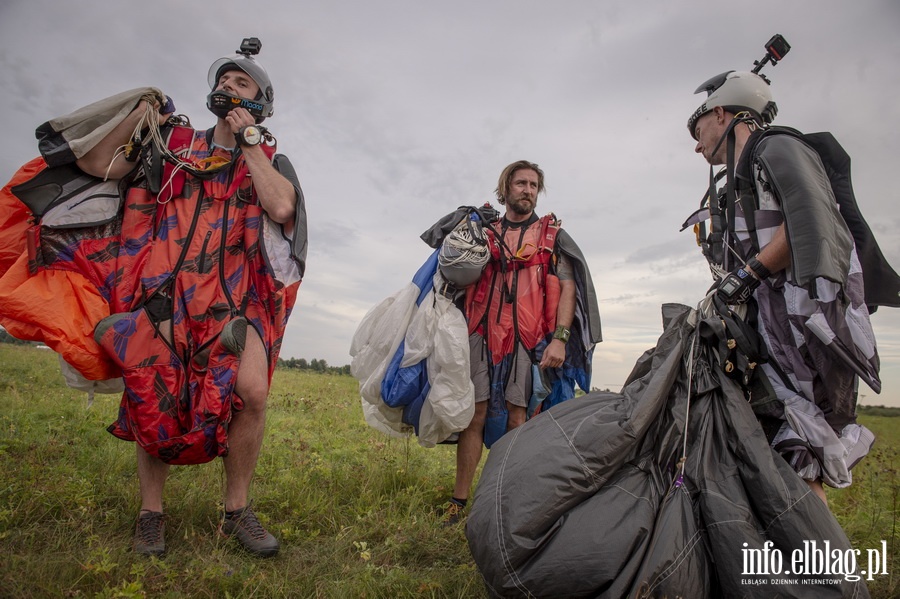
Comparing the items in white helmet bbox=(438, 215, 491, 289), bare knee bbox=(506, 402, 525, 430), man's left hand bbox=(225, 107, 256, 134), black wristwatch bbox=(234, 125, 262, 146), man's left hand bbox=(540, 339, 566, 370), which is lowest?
bare knee bbox=(506, 402, 525, 430)

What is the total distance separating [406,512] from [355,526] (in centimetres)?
47

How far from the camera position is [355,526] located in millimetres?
2998

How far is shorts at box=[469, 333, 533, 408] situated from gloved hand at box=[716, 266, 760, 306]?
1.50 meters

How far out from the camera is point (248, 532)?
8.75ft

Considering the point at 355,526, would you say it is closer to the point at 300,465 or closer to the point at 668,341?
the point at 300,465

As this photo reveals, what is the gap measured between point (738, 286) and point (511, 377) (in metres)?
1.65

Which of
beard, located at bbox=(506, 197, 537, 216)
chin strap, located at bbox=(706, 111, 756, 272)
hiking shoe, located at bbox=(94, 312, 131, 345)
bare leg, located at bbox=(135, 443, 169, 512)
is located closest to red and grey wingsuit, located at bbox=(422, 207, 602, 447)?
beard, located at bbox=(506, 197, 537, 216)

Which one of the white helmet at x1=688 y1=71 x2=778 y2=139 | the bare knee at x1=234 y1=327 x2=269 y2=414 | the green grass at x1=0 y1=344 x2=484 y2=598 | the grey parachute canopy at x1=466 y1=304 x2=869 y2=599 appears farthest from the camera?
the white helmet at x1=688 y1=71 x2=778 y2=139

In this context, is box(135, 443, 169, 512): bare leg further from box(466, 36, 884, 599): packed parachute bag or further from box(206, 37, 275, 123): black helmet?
box(206, 37, 275, 123): black helmet

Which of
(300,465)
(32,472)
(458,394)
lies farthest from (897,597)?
(32,472)

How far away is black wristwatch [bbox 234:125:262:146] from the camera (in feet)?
9.02

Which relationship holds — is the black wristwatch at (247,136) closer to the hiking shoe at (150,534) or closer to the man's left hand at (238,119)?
the man's left hand at (238,119)

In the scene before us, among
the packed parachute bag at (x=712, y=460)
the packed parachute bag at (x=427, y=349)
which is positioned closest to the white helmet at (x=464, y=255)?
the packed parachute bag at (x=427, y=349)

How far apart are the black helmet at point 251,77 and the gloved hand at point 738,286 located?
8.41 feet
